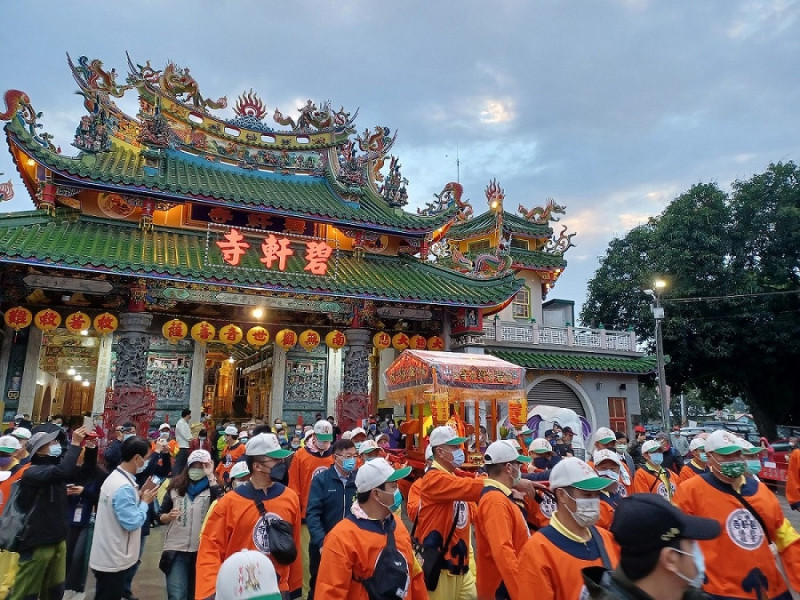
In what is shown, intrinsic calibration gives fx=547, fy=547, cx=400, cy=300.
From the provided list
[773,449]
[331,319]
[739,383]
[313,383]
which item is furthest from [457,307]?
[739,383]

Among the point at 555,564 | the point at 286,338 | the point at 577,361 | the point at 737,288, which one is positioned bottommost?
the point at 555,564

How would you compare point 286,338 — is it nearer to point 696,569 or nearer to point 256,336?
point 256,336

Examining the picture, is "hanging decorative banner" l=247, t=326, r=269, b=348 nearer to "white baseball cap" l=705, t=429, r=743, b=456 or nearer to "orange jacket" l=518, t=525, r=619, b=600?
"white baseball cap" l=705, t=429, r=743, b=456

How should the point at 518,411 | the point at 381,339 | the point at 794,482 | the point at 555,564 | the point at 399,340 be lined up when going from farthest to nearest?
the point at 399,340, the point at 381,339, the point at 518,411, the point at 794,482, the point at 555,564

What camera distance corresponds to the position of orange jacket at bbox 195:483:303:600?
3.68m

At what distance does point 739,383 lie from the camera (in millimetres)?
23453

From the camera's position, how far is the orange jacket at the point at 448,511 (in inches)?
165

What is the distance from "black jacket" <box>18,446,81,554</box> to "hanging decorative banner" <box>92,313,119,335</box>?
8652mm

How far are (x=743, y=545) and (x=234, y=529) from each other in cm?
360

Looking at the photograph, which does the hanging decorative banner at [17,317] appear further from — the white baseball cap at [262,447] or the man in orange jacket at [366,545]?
the man in orange jacket at [366,545]

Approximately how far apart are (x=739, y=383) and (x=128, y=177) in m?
24.3

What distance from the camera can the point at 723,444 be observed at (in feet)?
13.5

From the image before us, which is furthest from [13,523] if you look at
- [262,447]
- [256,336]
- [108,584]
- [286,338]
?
[286,338]

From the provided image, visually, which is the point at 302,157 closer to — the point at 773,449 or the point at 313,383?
the point at 313,383
